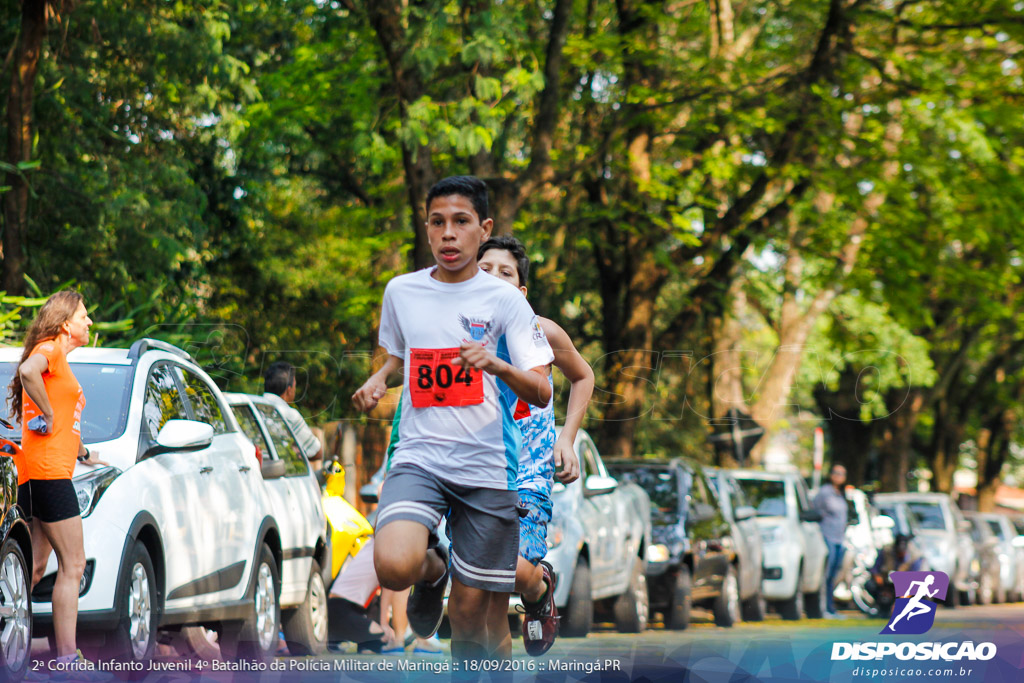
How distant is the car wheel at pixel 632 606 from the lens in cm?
1181

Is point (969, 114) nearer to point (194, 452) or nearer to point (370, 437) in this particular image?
point (370, 437)

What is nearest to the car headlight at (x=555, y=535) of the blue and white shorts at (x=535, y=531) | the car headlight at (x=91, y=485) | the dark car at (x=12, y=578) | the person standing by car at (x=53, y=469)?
the blue and white shorts at (x=535, y=531)

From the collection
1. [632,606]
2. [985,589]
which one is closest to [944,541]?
[985,589]

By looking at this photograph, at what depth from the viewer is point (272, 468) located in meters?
8.68

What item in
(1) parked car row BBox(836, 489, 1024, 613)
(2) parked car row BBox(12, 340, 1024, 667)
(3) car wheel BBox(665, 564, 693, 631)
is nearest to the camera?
(2) parked car row BBox(12, 340, 1024, 667)

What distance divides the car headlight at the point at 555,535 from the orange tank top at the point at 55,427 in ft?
14.6

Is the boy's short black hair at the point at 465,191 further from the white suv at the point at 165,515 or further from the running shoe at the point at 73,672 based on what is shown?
the running shoe at the point at 73,672

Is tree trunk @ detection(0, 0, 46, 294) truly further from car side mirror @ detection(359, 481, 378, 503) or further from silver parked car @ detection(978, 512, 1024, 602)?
silver parked car @ detection(978, 512, 1024, 602)

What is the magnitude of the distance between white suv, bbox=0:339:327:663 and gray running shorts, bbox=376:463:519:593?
1.80m

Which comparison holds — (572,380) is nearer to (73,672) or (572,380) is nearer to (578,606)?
(73,672)

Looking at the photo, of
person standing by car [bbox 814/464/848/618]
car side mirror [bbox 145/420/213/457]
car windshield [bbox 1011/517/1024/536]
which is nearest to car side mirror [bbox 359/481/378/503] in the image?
car side mirror [bbox 145/420/213/457]

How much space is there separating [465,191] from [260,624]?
155 inches

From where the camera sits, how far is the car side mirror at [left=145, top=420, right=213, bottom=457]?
6.73 meters

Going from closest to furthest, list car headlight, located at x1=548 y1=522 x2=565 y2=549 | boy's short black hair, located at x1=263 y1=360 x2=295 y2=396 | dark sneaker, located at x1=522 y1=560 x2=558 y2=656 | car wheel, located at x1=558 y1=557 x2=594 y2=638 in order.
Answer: dark sneaker, located at x1=522 y1=560 x2=558 y2=656
car headlight, located at x1=548 y1=522 x2=565 y2=549
car wheel, located at x1=558 y1=557 x2=594 y2=638
boy's short black hair, located at x1=263 y1=360 x2=295 y2=396
